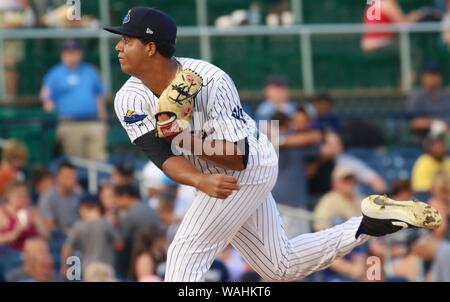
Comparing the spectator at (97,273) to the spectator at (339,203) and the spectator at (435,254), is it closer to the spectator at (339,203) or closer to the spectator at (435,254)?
the spectator at (339,203)

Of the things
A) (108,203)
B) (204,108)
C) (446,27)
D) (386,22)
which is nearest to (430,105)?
(446,27)

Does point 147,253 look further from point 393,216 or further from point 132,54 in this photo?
point 132,54

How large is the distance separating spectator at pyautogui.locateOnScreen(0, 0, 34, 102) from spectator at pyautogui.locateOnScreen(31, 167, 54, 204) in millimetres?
1518

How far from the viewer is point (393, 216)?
7727mm

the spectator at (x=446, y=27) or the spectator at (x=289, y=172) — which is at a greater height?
the spectator at (x=446, y=27)

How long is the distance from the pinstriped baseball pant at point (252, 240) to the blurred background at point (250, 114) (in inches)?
101

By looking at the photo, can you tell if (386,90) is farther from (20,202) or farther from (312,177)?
(20,202)

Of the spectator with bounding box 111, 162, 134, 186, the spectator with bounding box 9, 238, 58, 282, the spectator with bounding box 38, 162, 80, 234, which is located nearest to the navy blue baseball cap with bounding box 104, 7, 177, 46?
the spectator with bounding box 9, 238, 58, 282

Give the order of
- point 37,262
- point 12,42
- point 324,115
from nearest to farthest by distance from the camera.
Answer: point 37,262
point 324,115
point 12,42

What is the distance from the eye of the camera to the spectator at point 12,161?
1226 cm

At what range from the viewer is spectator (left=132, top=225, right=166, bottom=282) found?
10605 millimetres

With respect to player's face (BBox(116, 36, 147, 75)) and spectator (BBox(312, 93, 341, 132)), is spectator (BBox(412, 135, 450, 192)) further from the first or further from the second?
player's face (BBox(116, 36, 147, 75))

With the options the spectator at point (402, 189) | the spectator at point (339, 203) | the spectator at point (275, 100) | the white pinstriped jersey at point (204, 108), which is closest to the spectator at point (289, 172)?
the spectator at point (339, 203)

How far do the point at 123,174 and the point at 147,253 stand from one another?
1492 millimetres
